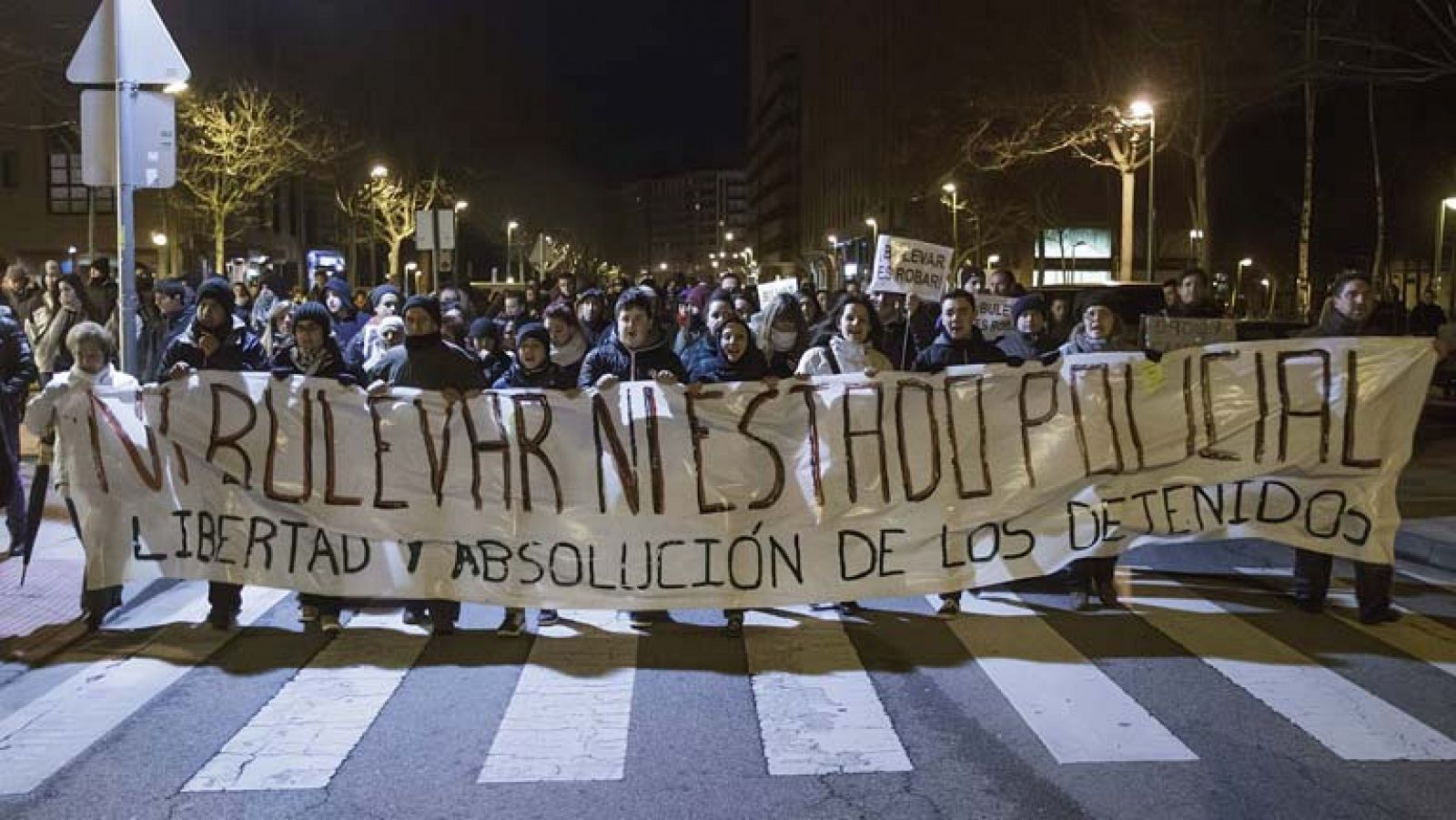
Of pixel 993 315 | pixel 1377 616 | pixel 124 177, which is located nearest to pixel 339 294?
pixel 124 177

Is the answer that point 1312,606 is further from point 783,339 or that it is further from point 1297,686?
point 783,339

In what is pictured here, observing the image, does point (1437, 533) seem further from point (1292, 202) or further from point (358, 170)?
point (358, 170)

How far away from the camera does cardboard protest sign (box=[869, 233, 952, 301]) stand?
33.9 feet

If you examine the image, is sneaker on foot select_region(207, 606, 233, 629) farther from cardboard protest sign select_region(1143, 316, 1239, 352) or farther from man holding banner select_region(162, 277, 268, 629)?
cardboard protest sign select_region(1143, 316, 1239, 352)

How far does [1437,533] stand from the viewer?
973 centimetres

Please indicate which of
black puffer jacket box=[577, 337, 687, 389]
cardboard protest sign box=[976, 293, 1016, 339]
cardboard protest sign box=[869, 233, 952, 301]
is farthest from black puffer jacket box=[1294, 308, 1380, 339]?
cardboard protest sign box=[976, 293, 1016, 339]

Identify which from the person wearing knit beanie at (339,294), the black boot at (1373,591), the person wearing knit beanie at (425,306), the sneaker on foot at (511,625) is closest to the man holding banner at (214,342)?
the person wearing knit beanie at (425,306)

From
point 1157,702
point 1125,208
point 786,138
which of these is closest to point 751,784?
point 1157,702

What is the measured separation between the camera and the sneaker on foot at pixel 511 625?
7.30 m

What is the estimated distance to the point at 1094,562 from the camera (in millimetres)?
7945

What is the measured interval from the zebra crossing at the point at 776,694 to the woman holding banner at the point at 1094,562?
0.65ft

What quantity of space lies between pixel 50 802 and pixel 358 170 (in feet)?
180

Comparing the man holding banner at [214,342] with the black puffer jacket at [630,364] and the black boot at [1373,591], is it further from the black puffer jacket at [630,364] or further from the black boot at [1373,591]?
the black boot at [1373,591]

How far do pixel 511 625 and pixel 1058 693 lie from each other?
2803 millimetres
